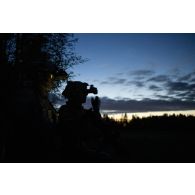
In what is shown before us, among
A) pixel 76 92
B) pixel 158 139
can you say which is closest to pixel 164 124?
pixel 158 139

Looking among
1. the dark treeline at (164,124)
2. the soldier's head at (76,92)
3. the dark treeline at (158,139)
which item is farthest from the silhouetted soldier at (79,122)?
the dark treeline at (164,124)

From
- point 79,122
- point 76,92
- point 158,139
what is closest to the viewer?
point 79,122

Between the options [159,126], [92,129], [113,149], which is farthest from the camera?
[159,126]

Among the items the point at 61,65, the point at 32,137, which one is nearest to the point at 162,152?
the point at 32,137

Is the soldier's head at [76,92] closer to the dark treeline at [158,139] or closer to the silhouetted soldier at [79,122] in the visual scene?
the silhouetted soldier at [79,122]

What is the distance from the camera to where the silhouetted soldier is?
9.02 meters

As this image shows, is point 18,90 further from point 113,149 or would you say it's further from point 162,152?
point 162,152

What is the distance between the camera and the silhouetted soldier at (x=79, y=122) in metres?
9.02

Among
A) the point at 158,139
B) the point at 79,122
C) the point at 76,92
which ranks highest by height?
the point at 76,92

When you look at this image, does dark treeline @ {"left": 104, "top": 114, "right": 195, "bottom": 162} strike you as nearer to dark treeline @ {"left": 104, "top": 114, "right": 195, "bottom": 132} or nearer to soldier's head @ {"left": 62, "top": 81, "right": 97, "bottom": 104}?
dark treeline @ {"left": 104, "top": 114, "right": 195, "bottom": 132}

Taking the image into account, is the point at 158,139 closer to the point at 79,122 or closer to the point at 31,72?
the point at 79,122

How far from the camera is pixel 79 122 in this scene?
9.51m
